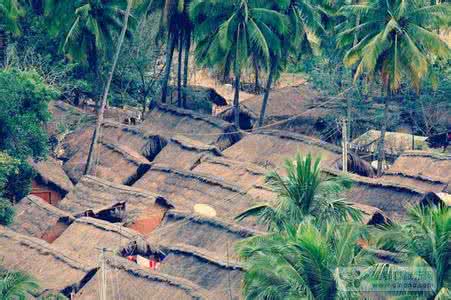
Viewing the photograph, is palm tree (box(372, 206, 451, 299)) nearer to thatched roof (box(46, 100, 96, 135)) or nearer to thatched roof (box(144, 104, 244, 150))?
thatched roof (box(144, 104, 244, 150))

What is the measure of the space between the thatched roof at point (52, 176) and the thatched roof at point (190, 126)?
3337mm

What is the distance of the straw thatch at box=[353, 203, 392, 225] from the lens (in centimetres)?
2358

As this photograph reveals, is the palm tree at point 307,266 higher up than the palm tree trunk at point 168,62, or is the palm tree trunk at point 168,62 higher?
the palm tree at point 307,266

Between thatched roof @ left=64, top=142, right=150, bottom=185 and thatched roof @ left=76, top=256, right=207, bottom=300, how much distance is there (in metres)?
7.44

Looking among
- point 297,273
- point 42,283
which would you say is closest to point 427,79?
point 42,283

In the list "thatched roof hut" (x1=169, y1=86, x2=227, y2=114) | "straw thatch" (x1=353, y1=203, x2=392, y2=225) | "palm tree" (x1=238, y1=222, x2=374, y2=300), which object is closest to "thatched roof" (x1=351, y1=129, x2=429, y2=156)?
"thatched roof hut" (x1=169, y1=86, x2=227, y2=114)

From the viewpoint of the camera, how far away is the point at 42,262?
24.1m

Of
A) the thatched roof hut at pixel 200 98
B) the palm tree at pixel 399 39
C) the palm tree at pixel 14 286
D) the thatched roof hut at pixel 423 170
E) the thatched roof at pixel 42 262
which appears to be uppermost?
the palm tree at pixel 399 39

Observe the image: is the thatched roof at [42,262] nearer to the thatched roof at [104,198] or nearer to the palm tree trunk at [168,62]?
the thatched roof at [104,198]

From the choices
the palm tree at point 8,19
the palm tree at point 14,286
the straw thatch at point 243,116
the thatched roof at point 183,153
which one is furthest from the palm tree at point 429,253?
the straw thatch at point 243,116

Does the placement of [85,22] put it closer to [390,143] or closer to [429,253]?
[390,143]

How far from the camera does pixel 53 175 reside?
3100 centimetres

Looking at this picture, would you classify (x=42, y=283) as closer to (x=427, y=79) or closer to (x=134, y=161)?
(x=134, y=161)

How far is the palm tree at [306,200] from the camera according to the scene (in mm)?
19953
